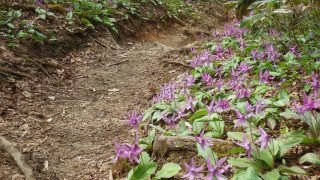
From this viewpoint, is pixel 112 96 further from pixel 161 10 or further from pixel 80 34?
pixel 161 10

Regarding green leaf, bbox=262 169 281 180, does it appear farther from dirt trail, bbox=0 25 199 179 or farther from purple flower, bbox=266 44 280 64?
purple flower, bbox=266 44 280 64

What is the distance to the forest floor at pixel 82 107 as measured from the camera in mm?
3281

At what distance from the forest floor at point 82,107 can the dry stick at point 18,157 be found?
5cm

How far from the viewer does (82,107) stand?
4773 millimetres

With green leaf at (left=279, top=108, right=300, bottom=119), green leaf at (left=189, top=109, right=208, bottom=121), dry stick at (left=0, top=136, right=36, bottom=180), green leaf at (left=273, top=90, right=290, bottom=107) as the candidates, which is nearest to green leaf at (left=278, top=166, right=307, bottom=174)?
green leaf at (left=279, top=108, right=300, bottom=119)

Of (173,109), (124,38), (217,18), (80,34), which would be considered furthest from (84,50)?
(217,18)

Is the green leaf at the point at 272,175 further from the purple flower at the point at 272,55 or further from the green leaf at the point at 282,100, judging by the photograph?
the purple flower at the point at 272,55

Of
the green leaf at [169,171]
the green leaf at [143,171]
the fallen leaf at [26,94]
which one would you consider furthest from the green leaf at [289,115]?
the fallen leaf at [26,94]

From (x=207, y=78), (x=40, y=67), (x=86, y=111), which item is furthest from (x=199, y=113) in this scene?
(x=40, y=67)

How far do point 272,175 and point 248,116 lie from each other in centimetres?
38

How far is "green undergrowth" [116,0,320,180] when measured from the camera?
6.72 ft

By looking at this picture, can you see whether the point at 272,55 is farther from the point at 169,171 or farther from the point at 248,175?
the point at 248,175

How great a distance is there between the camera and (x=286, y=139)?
2.21m

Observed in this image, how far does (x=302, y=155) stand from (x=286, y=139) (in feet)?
0.52
